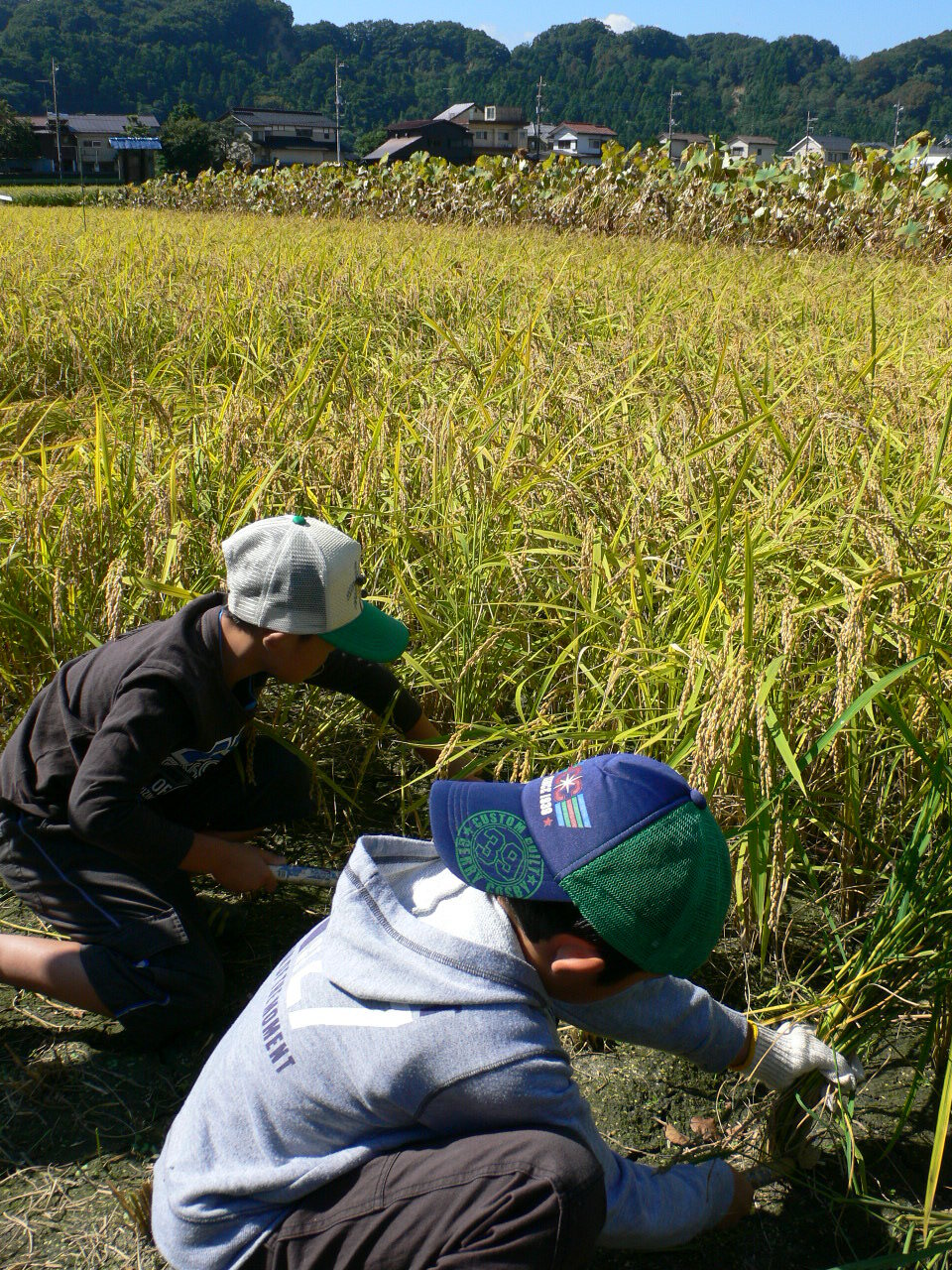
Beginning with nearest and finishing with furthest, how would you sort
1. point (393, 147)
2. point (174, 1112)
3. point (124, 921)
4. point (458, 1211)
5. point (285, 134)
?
1. point (458, 1211)
2. point (174, 1112)
3. point (124, 921)
4. point (393, 147)
5. point (285, 134)

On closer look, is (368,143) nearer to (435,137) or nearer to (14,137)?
(435,137)

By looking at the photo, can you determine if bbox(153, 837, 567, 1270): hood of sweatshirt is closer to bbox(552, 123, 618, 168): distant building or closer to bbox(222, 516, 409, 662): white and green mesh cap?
bbox(222, 516, 409, 662): white and green mesh cap

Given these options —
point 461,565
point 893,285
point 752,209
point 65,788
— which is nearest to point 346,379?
point 461,565

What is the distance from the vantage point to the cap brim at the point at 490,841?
3.37ft

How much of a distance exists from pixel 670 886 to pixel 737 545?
3.61ft

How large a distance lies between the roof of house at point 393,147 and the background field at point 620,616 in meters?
57.4

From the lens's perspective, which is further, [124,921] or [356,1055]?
[124,921]

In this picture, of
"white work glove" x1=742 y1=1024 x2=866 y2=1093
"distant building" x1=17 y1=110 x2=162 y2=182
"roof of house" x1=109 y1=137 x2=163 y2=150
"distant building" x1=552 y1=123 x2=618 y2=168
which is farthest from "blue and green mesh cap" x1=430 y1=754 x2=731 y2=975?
"distant building" x1=552 y1=123 x2=618 y2=168

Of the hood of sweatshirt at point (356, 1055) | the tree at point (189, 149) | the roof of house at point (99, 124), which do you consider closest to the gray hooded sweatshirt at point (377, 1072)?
the hood of sweatshirt at point (356, 1055)

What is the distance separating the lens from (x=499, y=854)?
3.42 feet

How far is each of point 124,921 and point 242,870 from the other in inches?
8.0

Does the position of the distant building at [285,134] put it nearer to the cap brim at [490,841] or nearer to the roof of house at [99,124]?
the roof of house at [99,124]

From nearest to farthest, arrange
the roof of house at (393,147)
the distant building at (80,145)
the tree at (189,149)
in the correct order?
the tree at (189,149), the distant building at (80,145), the roof of house at (393,147)

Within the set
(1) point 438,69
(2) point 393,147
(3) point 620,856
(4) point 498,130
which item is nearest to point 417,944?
(3) point 620,856
